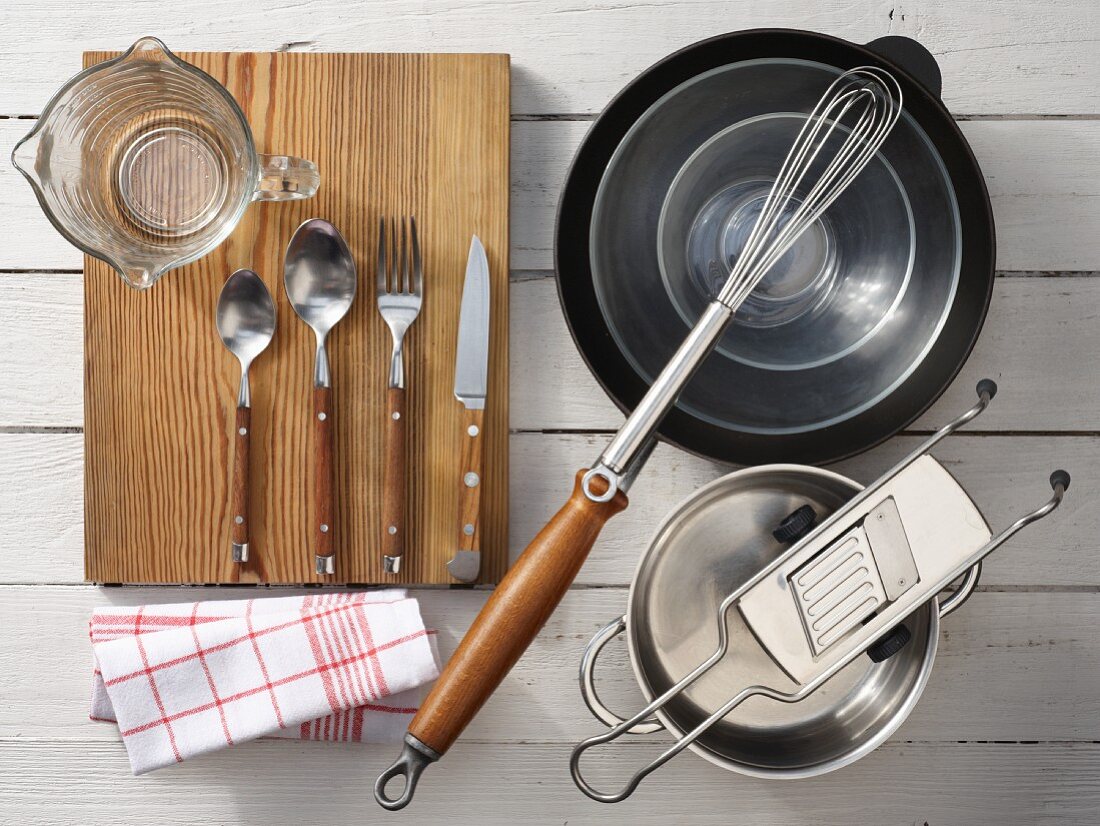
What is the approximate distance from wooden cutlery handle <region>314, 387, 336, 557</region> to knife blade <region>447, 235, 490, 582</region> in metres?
0.07

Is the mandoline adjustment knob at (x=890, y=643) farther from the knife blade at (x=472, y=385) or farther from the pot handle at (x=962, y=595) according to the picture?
the knife blade at (x=472, y=385)

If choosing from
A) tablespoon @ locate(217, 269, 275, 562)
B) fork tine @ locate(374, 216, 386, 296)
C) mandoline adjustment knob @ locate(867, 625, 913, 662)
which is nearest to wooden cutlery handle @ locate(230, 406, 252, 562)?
tablespoon @ locate(217, 269, 275, 562)

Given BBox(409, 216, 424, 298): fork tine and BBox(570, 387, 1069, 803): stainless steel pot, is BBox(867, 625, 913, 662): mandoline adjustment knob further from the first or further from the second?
BBox(409, 216, 424, 298): fork tine

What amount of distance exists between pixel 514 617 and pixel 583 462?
0.46ft

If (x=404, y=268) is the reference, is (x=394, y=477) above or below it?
below

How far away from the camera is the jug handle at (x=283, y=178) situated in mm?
435

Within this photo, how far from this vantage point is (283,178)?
44cm

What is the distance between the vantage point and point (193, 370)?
1.58 feet

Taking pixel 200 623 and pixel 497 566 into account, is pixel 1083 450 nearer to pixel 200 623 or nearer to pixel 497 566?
pixel 497 566

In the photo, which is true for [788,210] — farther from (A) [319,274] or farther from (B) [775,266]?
(A) [319,274]

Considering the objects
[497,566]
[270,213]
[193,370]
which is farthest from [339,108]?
[497,566]

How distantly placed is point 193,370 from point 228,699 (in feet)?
0.64

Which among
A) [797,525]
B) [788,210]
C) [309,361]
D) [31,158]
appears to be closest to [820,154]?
[788,210]

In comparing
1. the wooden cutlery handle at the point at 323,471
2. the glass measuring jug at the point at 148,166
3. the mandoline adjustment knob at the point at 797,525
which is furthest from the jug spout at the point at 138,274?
the mandoline adjustment knob at the point at 797,525
